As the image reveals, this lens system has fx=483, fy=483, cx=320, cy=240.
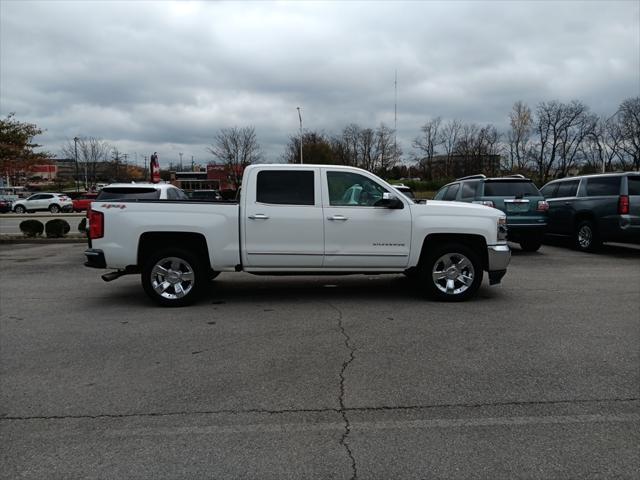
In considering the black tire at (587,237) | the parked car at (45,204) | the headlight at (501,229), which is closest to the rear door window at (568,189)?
the black tire at (587,237)

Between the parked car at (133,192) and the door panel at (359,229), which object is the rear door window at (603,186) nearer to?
the door panel at (359,229)

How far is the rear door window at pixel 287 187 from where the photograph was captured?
6707 mm

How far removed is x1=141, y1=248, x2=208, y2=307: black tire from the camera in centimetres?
657

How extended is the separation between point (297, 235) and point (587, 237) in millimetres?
9164

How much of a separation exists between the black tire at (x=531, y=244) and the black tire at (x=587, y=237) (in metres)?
1.10

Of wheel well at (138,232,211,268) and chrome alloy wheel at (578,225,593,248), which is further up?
wheel well at (138,232,211,268)

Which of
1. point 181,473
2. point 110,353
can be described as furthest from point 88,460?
point 110,353

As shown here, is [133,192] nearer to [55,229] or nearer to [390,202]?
[390,202]

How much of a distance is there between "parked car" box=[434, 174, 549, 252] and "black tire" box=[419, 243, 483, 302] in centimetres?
512

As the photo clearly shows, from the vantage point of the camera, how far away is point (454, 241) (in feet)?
22.8

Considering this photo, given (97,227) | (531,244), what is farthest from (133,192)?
(531,244)

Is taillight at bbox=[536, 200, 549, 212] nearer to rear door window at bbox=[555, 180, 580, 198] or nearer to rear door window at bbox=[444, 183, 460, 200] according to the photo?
rear door window at bbox=[555, 180, 580, 198]

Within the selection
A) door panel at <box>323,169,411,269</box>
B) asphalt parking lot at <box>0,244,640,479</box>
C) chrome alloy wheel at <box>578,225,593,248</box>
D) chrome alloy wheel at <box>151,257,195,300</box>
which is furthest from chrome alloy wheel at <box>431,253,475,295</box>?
chrome alloy wheel at <box>578,225,593,248</box>

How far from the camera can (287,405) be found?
3682mm
